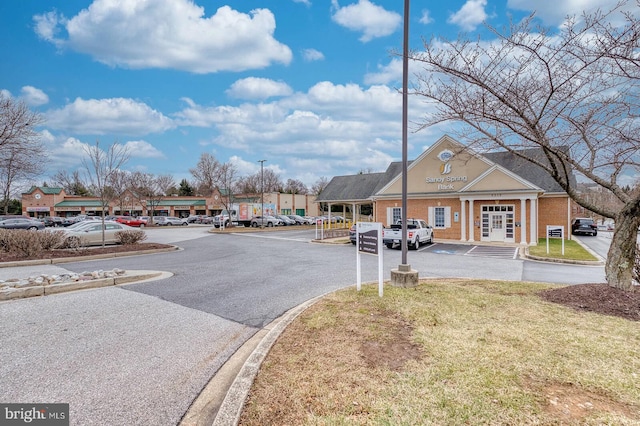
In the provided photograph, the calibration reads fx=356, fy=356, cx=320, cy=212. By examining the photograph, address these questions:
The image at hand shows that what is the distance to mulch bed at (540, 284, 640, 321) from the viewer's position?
5.82 meters

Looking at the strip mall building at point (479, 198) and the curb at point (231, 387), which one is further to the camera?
the strip mall building at point (479, 198)

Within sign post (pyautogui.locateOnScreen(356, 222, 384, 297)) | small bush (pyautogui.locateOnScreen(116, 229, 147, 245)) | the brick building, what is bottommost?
small bush (pyautogui.locateOnScreen(116, 229, 147, 245))

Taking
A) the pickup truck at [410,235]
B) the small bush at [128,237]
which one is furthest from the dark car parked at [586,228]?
the small bush at [128,237]

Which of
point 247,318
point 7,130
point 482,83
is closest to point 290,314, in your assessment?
point 247,318

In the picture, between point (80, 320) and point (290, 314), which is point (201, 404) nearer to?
point (290, 314)

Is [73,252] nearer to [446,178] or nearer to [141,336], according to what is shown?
[141,336]

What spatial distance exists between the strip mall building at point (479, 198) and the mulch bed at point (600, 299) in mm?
14892

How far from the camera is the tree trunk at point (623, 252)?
6527mm

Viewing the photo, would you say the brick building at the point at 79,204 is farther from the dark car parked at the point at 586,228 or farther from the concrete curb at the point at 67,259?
the concrete curb at the point at 67,259

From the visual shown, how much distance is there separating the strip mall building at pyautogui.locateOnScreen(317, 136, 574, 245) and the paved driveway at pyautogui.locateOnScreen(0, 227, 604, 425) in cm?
1222

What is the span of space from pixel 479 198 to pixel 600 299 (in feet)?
58.6

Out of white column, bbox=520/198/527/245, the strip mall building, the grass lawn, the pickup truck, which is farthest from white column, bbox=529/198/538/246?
the grass lawn

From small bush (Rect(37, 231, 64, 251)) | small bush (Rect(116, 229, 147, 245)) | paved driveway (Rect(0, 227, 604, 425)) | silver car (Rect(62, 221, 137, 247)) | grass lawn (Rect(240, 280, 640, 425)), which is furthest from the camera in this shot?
small bush (Rect(116, 229, 147, 245))

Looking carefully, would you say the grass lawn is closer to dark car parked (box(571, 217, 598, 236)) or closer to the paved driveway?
the paved driveway
